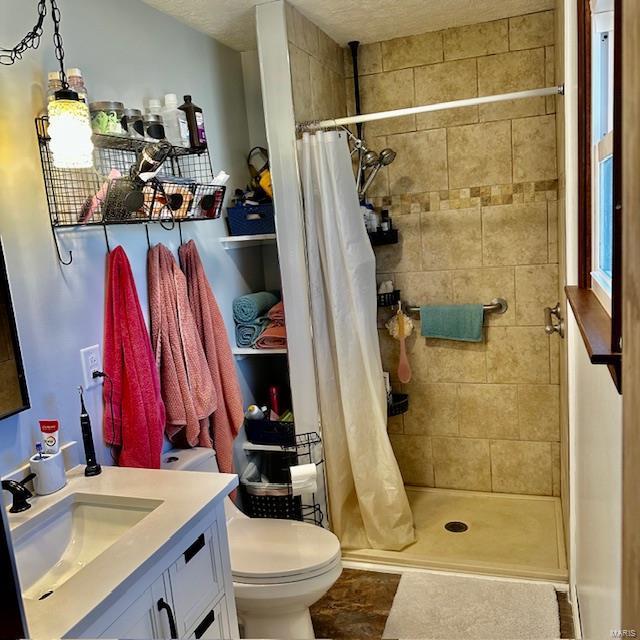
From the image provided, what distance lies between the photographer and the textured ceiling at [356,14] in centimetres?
242

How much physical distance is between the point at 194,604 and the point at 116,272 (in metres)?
1.10

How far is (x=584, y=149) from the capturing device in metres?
1.63

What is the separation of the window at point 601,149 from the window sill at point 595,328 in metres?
0.03

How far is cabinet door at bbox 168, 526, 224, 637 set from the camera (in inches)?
59.8

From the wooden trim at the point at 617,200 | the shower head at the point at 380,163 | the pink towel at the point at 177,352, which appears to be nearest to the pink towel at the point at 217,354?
the pink towel at the point at 177,352

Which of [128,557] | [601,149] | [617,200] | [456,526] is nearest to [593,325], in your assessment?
[617,200]

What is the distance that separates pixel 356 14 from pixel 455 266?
1.30m

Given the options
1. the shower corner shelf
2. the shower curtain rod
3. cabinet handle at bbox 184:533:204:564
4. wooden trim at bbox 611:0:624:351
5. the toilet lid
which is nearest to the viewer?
wooden trim at bbox 611:0:624:351

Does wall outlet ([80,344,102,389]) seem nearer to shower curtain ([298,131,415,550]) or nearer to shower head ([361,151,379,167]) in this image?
shower curtain ([298,131,415,550])

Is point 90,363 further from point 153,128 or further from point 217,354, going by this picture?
point 153,128

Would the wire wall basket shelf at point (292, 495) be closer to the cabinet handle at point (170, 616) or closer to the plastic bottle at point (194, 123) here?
the cabinet handle at point (170, 616)

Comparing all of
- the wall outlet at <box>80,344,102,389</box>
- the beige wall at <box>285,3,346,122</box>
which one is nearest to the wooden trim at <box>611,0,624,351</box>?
the wall outlet at <box>80,344,102,389</box>

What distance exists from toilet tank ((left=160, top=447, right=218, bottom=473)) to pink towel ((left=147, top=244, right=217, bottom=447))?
0.17 feet

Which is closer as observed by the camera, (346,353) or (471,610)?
(471,610)
